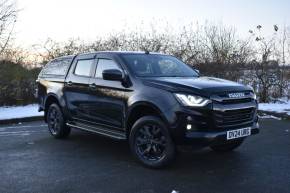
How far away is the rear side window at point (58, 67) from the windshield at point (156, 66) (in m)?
1.89

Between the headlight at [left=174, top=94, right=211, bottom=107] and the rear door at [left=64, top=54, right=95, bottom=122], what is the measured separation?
226 cm

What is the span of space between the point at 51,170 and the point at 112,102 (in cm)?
143

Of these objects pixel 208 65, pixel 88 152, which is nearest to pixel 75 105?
pixel 88 152

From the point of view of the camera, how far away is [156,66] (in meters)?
7.16

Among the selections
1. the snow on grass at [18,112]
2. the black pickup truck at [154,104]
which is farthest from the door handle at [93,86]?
the snow on grass at [18,112]

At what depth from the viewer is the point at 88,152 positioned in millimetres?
7504

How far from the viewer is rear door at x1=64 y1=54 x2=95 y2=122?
25.0 ft

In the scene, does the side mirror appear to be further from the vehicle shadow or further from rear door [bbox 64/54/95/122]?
the vehicle shadow

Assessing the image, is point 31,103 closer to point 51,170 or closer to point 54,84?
point 54,84

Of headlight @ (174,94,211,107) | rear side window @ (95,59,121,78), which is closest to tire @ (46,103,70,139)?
rear side window @ (95,59,121,78)

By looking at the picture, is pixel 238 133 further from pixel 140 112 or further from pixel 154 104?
pixel 140 112

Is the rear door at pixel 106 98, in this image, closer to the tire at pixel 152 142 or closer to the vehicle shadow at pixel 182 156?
the tire at pixel 152 142

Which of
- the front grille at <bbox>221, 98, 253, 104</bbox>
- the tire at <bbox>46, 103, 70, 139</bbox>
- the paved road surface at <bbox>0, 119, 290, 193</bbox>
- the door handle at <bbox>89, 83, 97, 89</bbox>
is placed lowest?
the paved road surface at <bbox>0, 119, 290, 193</bbox>

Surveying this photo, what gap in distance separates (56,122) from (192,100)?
394 cm
